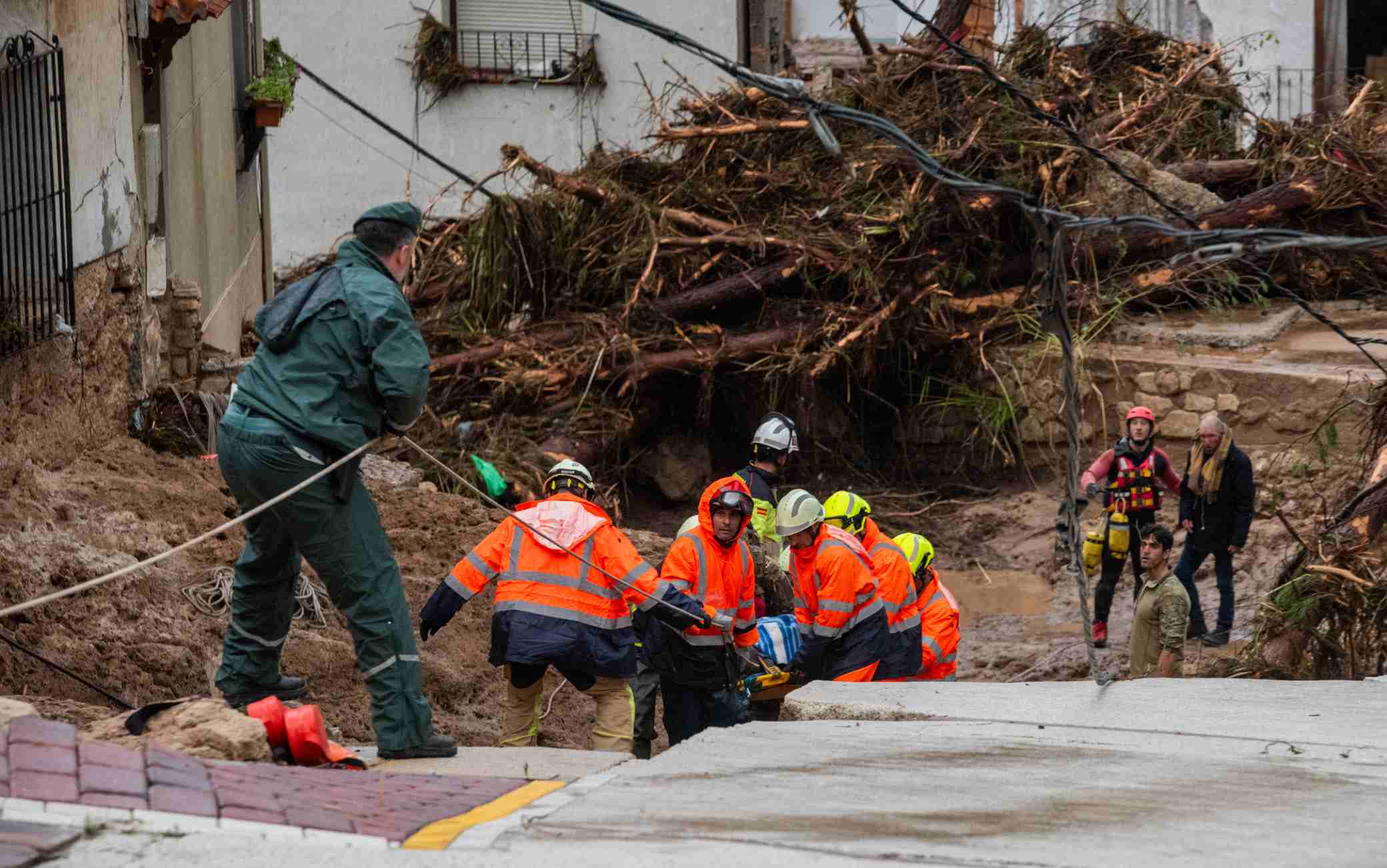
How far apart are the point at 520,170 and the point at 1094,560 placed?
971 centimetres

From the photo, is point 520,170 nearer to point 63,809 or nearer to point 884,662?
point 884,662

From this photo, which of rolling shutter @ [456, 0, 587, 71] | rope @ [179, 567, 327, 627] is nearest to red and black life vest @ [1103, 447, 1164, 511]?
rope @ [179, 567, 327, 627]

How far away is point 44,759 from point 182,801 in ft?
1.26

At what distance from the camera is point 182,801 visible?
11.1 feet

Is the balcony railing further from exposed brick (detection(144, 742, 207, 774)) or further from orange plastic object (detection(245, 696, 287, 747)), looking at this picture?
exposed brick (detection(144, 742, 207, 774))

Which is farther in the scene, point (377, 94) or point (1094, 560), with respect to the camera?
point (377, 94)

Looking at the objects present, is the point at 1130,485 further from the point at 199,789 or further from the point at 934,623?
the point at 199,789

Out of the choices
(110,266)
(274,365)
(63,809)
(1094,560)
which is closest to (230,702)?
(274,365)

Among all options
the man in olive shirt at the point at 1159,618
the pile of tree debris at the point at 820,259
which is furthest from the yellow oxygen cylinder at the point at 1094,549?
the pile of tree debris at the point at 820,259

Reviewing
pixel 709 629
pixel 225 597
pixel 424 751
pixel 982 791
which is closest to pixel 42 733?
pixel 424 751

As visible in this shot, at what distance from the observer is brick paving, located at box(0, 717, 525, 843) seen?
3.33m

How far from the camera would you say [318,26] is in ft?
58.7

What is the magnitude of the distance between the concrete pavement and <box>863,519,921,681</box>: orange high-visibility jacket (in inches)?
30.7

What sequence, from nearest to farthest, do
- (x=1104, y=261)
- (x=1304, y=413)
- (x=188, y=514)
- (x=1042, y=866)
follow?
(x=1042, y=866)
(x=188, y=514)
(x=1304, y=413)
(x=1104, y=261)
